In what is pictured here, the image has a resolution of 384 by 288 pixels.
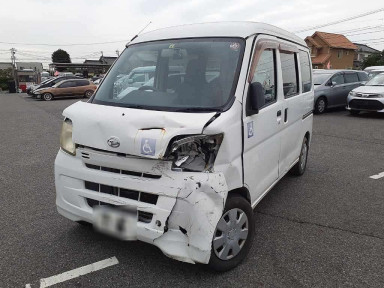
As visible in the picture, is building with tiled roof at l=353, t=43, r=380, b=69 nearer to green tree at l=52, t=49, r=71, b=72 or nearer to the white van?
the white van

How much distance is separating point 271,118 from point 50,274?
2.29 metres

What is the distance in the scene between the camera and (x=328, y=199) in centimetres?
385

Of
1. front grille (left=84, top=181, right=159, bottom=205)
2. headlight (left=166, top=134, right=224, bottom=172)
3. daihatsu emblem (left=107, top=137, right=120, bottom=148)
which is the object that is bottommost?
front grille (left=84, top=181, right=159, bottom=205)

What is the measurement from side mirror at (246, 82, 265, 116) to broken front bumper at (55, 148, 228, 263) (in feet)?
2.16

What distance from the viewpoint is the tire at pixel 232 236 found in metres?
2.27

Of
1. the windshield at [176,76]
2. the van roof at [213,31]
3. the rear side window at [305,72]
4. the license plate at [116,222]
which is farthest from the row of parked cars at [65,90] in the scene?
the license plate at [116,222]

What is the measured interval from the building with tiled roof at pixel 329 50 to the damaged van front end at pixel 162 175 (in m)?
46.7

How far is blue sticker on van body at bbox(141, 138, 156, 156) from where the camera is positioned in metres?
2.02

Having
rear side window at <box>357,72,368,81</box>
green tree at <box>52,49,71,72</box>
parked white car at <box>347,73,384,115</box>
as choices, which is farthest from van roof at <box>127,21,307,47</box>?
green tree at <box>52,49,71,72</box>

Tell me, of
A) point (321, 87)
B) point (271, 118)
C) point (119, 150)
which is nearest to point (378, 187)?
point (271, 118)

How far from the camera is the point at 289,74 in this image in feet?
11.6

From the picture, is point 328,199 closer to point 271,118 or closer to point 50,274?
point 271,118

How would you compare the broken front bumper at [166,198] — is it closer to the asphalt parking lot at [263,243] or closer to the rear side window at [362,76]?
the asphalt parking lot at [263,243]

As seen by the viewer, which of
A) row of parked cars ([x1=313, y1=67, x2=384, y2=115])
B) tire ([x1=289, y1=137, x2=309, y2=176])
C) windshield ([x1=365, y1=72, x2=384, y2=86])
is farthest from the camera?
windshield ([x1=365, y1=72, x2=384, y2=86])
